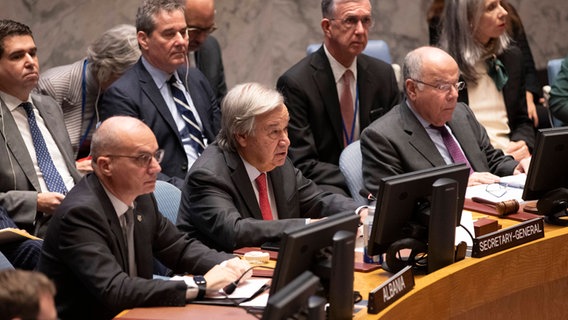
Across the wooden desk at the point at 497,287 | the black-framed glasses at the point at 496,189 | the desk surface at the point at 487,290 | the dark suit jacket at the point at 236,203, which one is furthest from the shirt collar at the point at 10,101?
the black-framed glasses at the point at 496,189

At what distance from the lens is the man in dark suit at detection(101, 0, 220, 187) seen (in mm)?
5109

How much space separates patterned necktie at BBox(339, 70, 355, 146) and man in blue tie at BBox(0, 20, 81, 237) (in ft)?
4.72

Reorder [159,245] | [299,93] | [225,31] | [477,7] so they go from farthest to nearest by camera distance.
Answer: [225,31]
[477,7]
[299,93]
[159,245]

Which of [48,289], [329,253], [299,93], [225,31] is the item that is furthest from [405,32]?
[48,289]

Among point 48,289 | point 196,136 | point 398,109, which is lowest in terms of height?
point 196,136

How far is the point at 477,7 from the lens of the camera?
5645mm

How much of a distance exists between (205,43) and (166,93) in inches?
41.3

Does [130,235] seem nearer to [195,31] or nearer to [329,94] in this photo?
[329,94]

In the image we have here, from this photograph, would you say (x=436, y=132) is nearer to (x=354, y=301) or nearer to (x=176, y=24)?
(x=176, y=24)

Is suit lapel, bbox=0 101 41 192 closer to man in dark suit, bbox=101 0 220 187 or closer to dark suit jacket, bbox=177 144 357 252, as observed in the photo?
man in dark suit, bbox=101 0 220 187

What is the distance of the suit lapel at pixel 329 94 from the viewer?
17.2 ft

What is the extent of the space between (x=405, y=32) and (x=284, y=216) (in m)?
3.50

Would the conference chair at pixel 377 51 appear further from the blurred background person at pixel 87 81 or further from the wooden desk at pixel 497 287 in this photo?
the wooden desk at pixel 497 287

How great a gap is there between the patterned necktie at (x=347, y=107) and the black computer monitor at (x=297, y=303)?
297 cm
